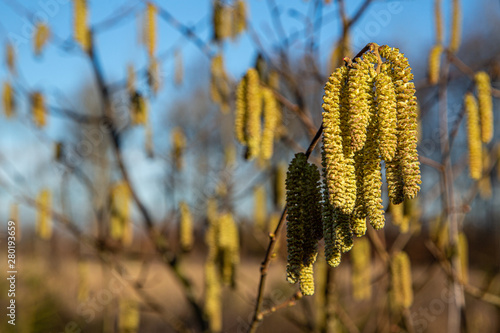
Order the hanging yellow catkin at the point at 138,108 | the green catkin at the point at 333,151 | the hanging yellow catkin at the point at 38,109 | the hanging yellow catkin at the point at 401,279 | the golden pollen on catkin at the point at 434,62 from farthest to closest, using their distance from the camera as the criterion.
→ the hanging yellow catkin at the point at 38,109 → the hanging yellow catkin at the point at 138,108 → the golden pollen on catkin at the point at 434,62 → the hanging yellow catkin at the point at 401,279 → the green catkin at the point at 333,151

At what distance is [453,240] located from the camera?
1877 millimetres

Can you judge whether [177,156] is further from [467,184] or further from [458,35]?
[467,184]

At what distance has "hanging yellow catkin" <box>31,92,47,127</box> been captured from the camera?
2.49 metres

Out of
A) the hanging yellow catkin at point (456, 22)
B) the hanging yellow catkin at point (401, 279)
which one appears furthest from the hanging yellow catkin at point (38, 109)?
the hanging yellow catkin at point (456, 22)

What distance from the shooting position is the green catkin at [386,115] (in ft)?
2.16

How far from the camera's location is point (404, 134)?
669 mm

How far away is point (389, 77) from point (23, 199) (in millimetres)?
2354

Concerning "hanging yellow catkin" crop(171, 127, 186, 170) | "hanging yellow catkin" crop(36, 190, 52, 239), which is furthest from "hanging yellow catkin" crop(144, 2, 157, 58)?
"hanging yellow catkin" crop(36, 190, 52, 239)

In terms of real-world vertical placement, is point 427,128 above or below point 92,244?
above

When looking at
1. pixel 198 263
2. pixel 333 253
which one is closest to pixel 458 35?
pixel 333 253

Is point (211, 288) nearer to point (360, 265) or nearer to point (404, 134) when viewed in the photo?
point (360, 265)

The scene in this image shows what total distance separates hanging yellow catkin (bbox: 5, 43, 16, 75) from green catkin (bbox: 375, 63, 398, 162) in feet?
8.09

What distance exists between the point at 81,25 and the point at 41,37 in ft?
1.98

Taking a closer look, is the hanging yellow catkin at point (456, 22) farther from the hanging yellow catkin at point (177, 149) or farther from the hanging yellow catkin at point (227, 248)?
the hanging yellow catkin at point (177, 149)
